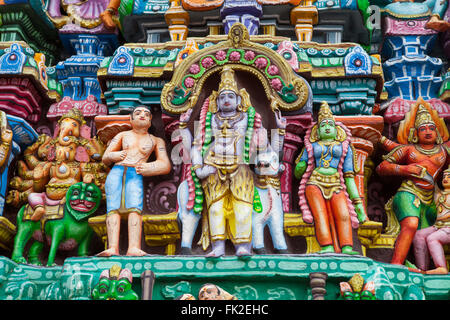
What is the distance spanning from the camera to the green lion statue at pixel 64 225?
7.40 metres

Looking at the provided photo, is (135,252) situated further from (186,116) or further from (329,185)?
(329,185)

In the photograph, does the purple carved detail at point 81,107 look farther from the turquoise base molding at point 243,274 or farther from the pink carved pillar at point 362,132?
the pink carved pillar at point 362,132

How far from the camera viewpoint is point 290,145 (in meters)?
7.63

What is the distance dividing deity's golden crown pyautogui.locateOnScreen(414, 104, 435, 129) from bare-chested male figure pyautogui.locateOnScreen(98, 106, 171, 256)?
250 cm

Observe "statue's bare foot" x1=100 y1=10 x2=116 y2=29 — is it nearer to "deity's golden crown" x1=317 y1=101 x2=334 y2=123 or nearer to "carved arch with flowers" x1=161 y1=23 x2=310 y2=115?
"carved arch with flowers" x1=161 y1=23 x2=310 y2=115

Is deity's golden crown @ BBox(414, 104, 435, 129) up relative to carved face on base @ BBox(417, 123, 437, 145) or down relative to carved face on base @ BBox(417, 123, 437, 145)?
up

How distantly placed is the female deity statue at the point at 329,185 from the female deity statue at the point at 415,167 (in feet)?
1.62

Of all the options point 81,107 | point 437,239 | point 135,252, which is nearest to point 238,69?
point 81,107

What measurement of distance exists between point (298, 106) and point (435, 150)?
1446mm

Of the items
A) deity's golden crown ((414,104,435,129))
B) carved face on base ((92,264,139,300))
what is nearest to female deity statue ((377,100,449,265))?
deity's golden crown ((414,104,435,129))

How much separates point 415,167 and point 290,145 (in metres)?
1.21

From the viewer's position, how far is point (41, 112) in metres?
8.60

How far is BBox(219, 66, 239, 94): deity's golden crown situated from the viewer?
7.32 metres
